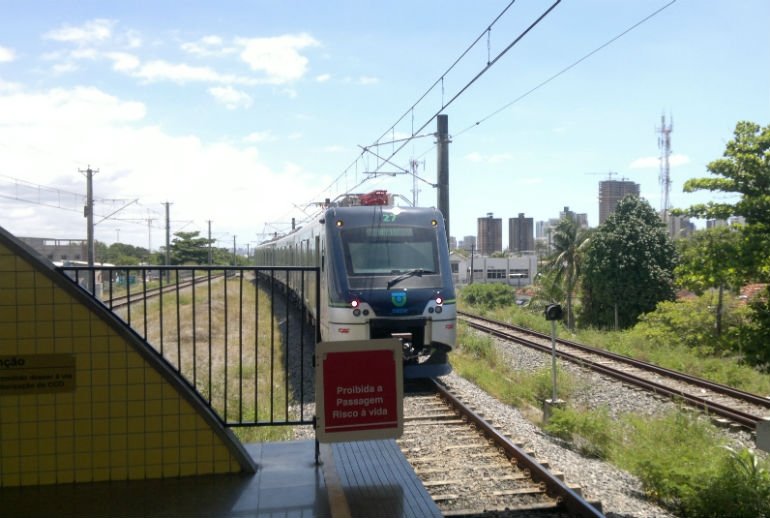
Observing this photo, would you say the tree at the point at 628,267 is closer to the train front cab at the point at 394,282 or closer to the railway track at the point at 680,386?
the railway track at the point at 680,386

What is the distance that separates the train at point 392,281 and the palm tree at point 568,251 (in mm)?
31521

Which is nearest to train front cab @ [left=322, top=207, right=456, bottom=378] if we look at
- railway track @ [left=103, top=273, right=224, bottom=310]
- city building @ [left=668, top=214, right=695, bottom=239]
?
railway track @ [left=103, top=273, right=224, bottom=310]

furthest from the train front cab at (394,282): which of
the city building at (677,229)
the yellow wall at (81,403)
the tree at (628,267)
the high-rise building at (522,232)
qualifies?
the high-rise building at (522,232)

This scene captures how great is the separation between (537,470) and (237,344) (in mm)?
13413

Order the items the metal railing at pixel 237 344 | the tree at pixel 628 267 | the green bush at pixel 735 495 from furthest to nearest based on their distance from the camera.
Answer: the tree at pixel 628 267 < the green bush at pixel 735 495 < the metal railing at pixel 237 344

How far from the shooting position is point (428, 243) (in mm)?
11242

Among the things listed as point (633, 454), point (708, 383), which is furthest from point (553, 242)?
point (633, 454)

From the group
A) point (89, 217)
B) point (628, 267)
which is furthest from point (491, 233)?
point (89, 217)

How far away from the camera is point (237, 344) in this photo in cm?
1852

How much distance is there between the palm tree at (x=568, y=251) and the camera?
41.2 metres

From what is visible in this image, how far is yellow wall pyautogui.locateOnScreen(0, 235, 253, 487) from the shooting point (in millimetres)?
4957

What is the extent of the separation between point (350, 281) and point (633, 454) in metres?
5.03

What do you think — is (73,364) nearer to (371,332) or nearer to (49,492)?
(49,492)

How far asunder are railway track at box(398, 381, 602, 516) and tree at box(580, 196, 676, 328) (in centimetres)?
2691
